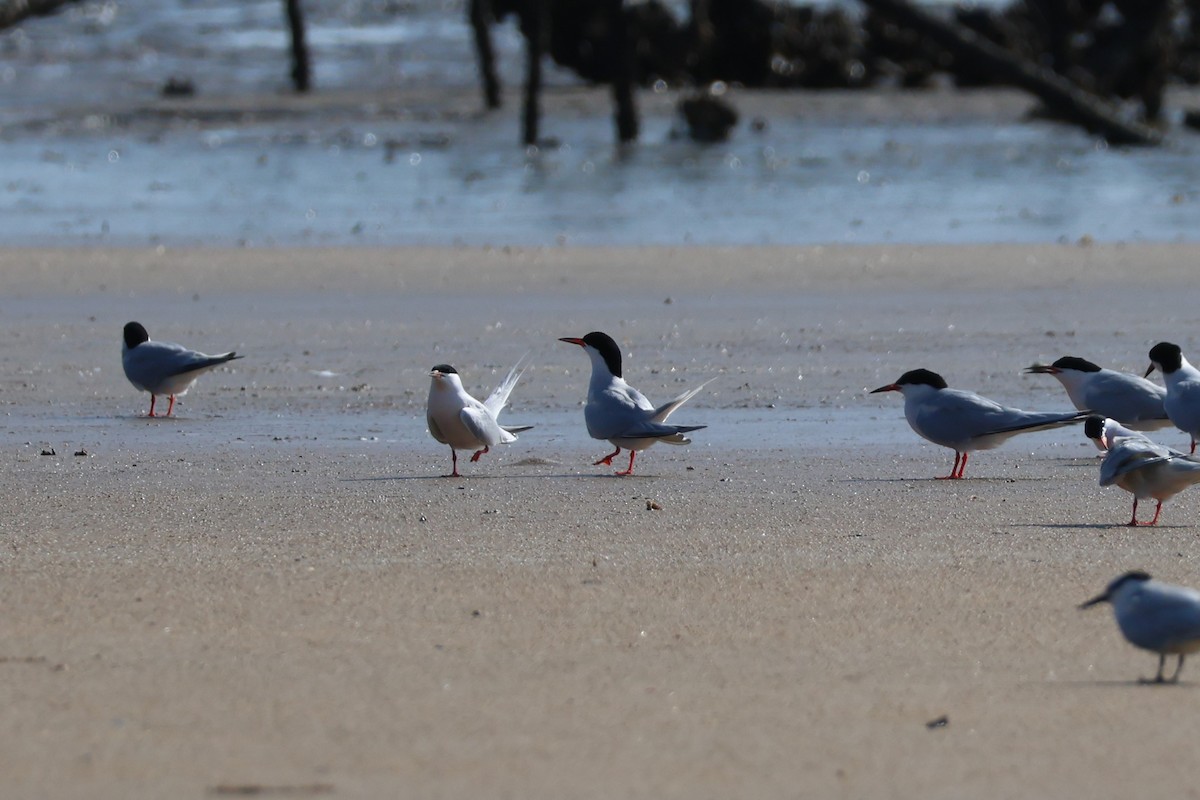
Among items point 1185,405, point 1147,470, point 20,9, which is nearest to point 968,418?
point 1185,405

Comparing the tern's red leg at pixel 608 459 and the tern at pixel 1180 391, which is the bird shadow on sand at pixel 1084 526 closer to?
the tern at pixel 1180 391

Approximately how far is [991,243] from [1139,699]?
397 inches

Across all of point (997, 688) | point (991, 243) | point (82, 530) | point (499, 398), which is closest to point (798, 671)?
point (997, 688)

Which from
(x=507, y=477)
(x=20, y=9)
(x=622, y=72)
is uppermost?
(x=20, y=9)

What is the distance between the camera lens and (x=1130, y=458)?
5.22 meters

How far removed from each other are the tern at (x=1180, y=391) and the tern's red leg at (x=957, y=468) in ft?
2.51

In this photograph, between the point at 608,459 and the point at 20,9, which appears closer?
the point at 608,459

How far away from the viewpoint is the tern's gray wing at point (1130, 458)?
5.20 m

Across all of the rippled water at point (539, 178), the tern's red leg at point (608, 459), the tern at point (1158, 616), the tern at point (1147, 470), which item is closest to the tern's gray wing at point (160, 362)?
Answer: the tern's red leg at point (608, 459)

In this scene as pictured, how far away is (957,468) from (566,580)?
223 cm

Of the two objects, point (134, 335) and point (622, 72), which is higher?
point (622, 72)

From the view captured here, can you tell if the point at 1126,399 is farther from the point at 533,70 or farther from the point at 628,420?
the point at 533,70

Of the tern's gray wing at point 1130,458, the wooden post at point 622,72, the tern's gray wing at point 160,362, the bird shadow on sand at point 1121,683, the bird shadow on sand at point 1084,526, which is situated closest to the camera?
the bird shadow on sand at point 1121,683

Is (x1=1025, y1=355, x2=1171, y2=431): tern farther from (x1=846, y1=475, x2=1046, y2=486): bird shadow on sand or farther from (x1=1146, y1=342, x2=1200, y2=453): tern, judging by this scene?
(x1=846, y1=475, x2=1046, y2=486): bird shadow on sand
